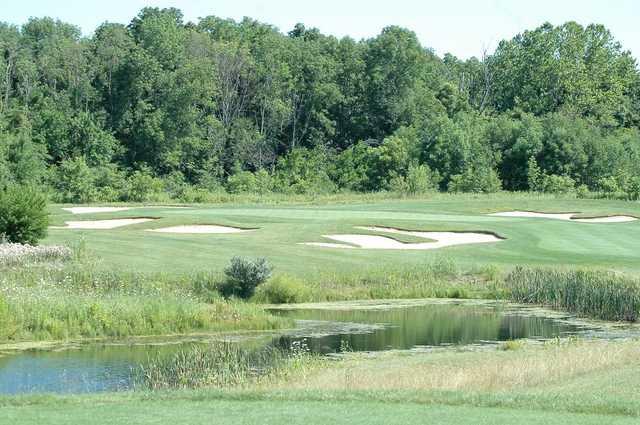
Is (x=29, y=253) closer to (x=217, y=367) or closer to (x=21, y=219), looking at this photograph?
(x=21, y=219)

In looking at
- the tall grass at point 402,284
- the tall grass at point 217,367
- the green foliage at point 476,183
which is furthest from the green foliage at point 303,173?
the tall grass at point 217,367

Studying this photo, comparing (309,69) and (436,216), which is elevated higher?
(309,69)

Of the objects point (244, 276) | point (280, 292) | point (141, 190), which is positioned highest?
point (141, 190)

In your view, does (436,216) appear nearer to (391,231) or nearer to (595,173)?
(391,231)

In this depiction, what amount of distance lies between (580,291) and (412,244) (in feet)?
40.1

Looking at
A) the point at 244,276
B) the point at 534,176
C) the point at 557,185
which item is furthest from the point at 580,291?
the point at 534,176

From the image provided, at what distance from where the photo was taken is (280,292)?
3138 cm

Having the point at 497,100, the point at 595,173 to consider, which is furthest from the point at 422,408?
the point at 497,100

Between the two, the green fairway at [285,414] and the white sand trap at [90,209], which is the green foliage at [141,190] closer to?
the white sand trap at [90,209]

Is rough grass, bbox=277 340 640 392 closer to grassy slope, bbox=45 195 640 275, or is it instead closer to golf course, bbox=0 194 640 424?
golf course, bbox=0 194 640 424

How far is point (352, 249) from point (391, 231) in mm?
6486

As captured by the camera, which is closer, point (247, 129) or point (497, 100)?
point (247, 129)

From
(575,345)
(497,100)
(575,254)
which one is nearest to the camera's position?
(575,345)

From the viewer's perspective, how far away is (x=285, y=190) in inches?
3209
